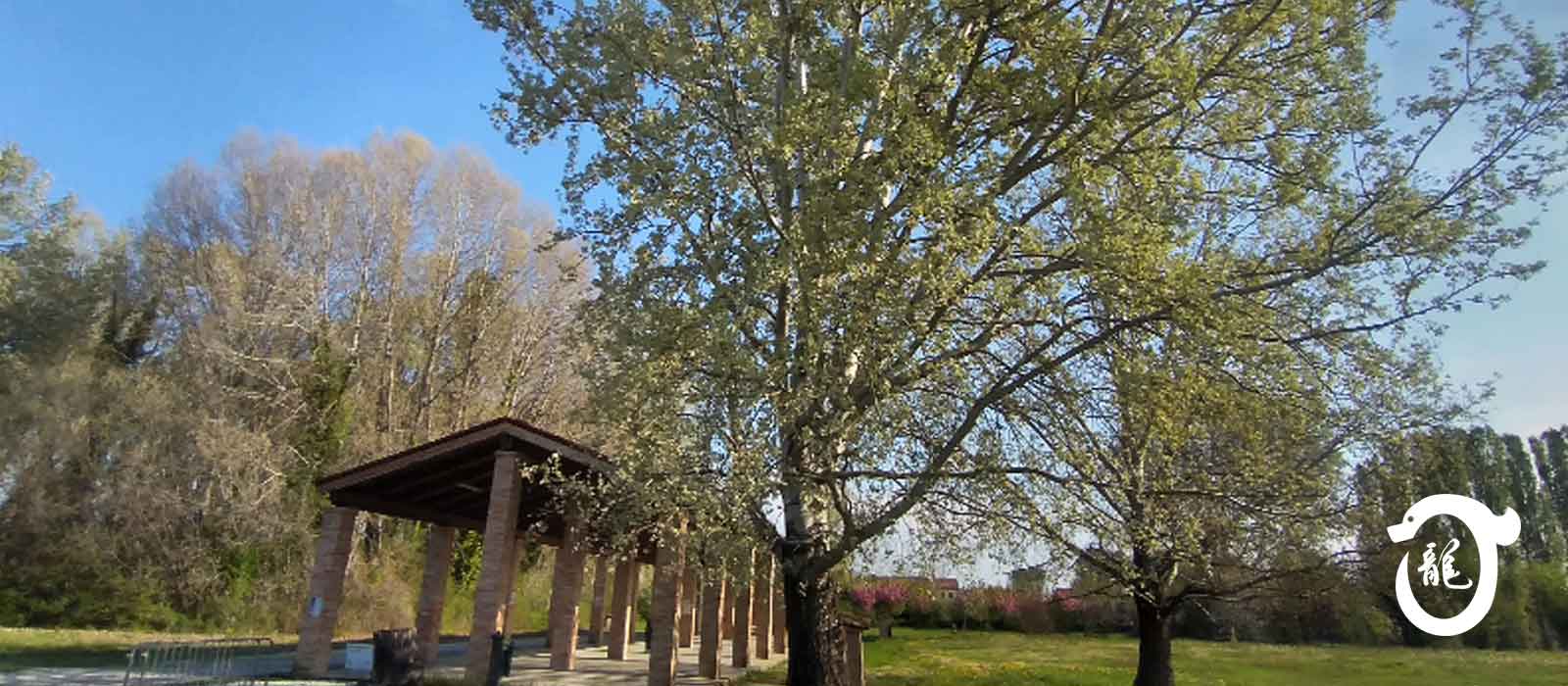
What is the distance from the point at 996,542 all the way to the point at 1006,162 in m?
4.26

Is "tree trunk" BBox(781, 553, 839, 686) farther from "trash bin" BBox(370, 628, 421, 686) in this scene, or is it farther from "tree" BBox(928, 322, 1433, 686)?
"trash bin" BBox(370, 628, 421, 686)

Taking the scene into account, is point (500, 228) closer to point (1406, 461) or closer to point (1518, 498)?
point (1406, 461)

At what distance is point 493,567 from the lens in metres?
14.3

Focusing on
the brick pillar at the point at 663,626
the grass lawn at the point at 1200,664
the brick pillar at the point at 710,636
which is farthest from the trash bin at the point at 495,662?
the grass lawn at the point at 1200,664

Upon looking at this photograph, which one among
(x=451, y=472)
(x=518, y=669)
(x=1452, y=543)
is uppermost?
(x=451, y=472)

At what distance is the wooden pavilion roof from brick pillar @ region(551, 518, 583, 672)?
1.26 m

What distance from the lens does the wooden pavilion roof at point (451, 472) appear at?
47.5 feet

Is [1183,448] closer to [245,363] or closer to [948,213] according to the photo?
[948,213]

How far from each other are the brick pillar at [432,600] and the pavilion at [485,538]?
0.02 m

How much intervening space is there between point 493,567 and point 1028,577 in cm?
785

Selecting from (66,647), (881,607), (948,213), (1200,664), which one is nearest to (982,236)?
(948,213)

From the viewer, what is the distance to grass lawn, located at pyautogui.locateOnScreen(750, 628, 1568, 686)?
74.4ft

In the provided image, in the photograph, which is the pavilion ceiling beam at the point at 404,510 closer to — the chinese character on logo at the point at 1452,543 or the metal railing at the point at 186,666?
the metal railing at the point at 186,666

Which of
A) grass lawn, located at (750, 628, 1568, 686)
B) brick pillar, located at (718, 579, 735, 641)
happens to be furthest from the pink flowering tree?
brick pillar, located at (718, 579, 735, 641)
